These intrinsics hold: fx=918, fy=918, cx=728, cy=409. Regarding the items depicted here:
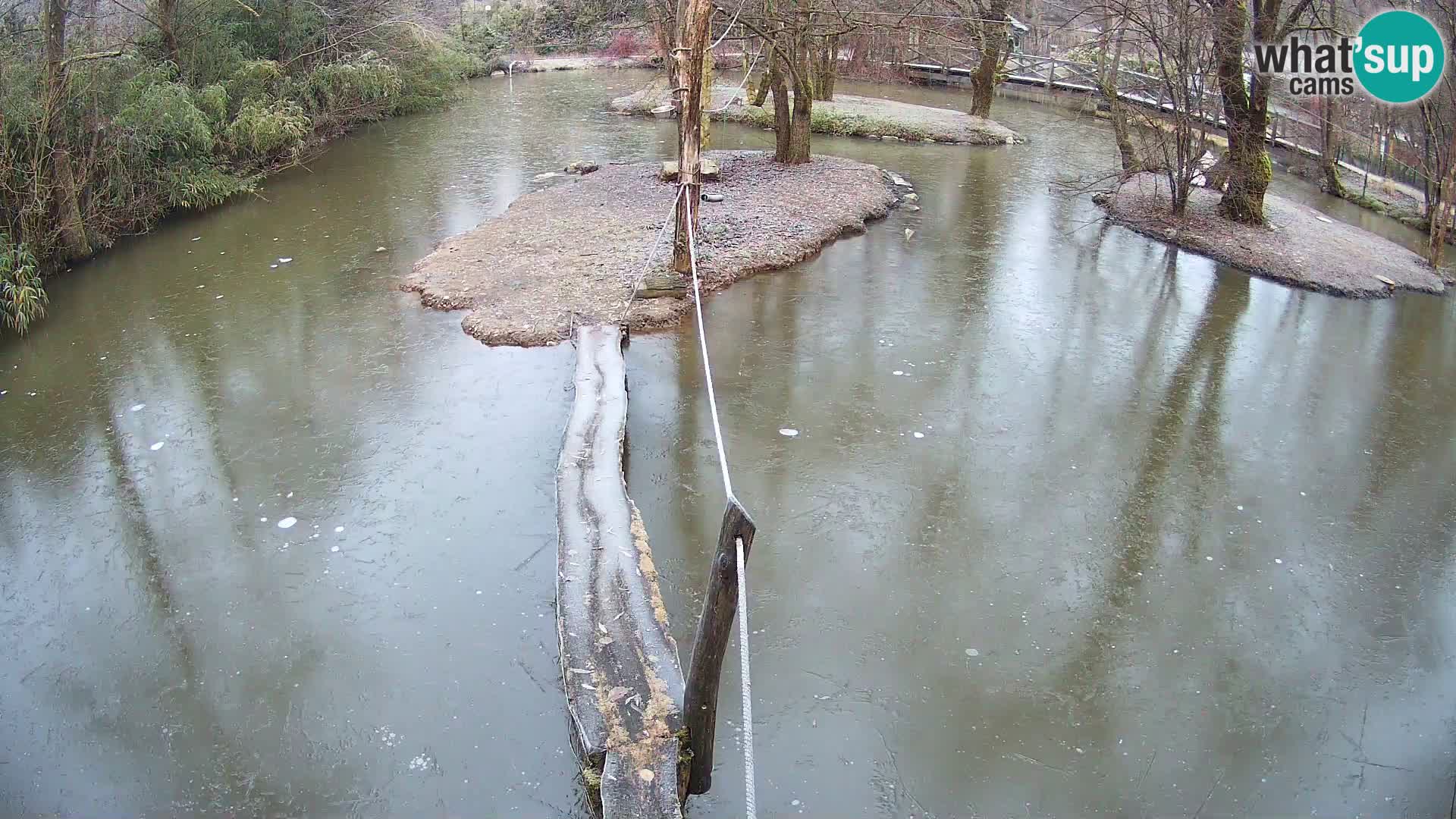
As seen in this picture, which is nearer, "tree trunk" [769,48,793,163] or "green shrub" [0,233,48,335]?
"green shrub" [0,233,48,335]

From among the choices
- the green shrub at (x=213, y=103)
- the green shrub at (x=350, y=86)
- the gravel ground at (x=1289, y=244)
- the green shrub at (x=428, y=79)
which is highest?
the green shrub at (x=428, y=79)

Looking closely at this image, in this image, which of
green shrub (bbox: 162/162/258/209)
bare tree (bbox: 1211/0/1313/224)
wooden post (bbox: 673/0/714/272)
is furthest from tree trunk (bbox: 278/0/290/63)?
bare tree (bbox: 1211/0/1313/224)

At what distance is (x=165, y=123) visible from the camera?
11.2 m

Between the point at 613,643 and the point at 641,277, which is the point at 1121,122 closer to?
the point at 641,277

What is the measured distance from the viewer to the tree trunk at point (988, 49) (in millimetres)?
15847

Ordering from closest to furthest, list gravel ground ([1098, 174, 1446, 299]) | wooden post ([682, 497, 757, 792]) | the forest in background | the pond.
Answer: wooden post ([682, 497, 757, 792]) → the pond → the forest in background → gravel ground ([1098, 174, 1446, 299])

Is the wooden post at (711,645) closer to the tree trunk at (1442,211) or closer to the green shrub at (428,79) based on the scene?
the tree trunk at (1442,211)

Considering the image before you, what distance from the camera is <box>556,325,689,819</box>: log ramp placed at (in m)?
3.43

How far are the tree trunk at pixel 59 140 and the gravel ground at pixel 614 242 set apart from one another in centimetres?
382

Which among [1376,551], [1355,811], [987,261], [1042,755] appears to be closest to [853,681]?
[1042,755]

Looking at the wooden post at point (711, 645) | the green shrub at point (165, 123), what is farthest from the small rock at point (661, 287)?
the green shrub at point (165, 123)

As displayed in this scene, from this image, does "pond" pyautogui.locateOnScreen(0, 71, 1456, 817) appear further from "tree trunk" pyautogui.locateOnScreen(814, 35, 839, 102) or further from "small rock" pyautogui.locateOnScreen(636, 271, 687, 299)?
"tree trunk" pyautogui.locateOnScreen(814, 35, 839, 102)

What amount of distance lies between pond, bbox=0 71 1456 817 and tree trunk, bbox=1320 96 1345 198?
18.2ft

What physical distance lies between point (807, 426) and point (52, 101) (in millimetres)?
8565
